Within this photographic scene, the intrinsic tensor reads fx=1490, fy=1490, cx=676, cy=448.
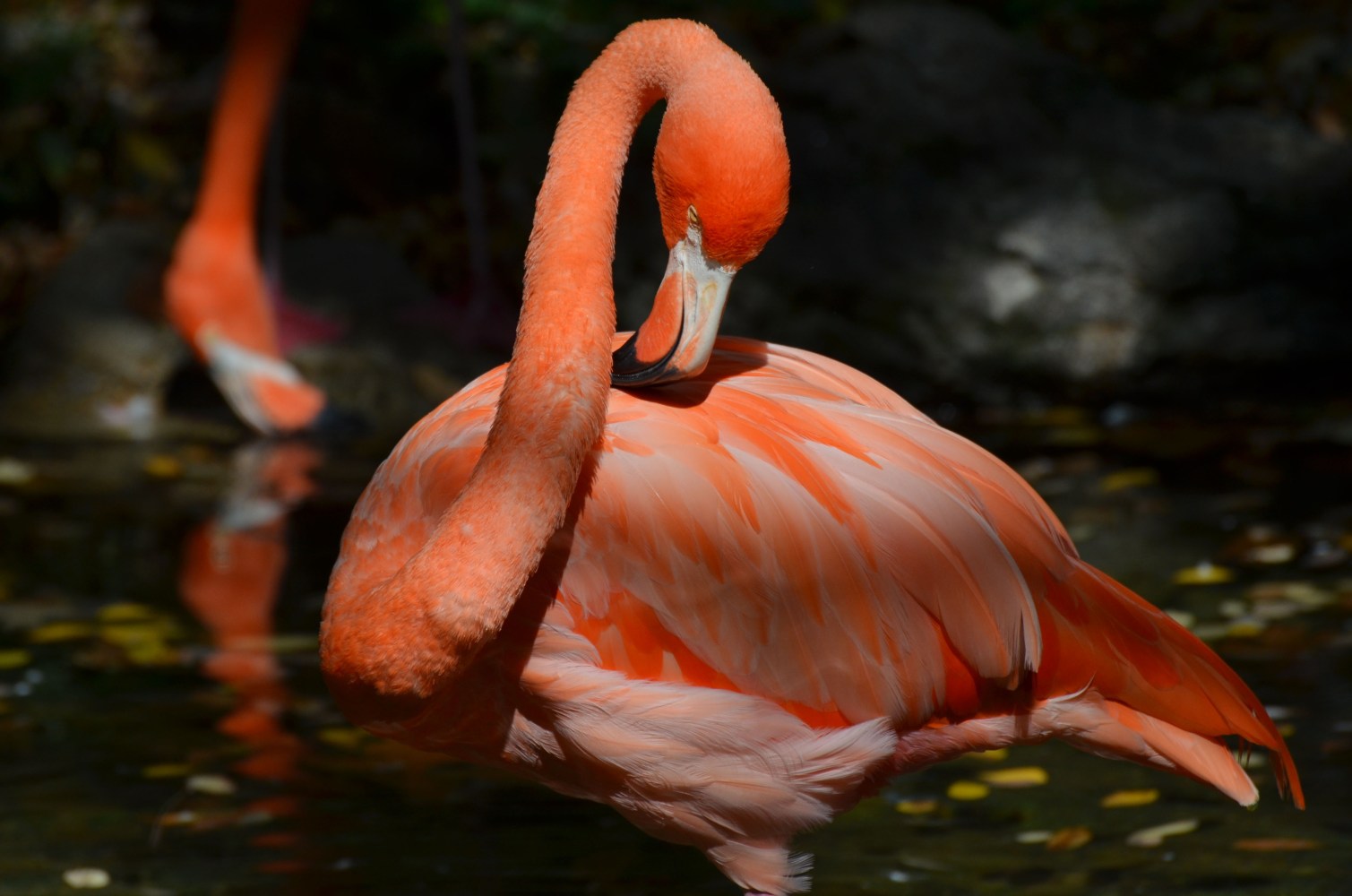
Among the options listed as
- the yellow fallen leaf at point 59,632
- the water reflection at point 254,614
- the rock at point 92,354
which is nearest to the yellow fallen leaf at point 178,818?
the water reflection at point 254,614

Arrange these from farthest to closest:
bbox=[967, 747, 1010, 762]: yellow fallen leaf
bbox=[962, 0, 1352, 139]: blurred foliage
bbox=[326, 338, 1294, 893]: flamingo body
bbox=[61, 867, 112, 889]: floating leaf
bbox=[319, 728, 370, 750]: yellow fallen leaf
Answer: bbox=[962, 0, 1352, 139]: blurred foliage
bbox=[319, 728, 370, 750]: yellow fallen leaf
bbox=[967, 747, 1010, 762]: yellow fallen leaf
bbox=[61, 867, 112, 889]: floating leaf
bbox=[326, 338, 1294, 893]: flamingo body

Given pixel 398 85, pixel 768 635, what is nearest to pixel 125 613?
pixel 768 635

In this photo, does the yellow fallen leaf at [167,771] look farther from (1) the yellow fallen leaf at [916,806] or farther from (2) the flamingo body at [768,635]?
(1) the yellow fallen leaf at [916,806]

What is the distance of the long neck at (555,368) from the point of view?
216 centimetres

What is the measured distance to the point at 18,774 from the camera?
10.9ft

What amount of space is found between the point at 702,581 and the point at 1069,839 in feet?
3.81

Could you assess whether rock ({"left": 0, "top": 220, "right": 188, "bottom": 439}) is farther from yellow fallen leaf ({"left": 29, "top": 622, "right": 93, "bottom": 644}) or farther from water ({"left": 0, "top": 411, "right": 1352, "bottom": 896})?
yellow fallen leaf ({"left": 29, "top": 622, "right": 93, "bottom": 644})

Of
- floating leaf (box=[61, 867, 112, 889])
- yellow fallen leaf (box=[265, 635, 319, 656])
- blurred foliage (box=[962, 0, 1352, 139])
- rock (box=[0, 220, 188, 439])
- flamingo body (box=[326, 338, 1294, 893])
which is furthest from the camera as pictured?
blurred foliage (box=[962, 0, 1352, 139])

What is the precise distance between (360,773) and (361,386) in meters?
2.95

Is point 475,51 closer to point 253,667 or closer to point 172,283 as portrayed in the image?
point 172,283

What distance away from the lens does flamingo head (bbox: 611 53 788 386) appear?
216 centimetres

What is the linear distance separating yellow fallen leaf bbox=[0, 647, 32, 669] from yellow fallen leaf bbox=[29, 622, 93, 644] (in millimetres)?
75

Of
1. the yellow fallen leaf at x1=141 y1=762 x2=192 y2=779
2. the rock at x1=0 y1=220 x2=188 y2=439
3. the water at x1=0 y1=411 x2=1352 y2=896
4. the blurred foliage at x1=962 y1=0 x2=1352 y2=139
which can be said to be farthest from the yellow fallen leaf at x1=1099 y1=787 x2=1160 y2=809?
the blurred foliage at x1=962 y1=0 x2=1352 y2=139

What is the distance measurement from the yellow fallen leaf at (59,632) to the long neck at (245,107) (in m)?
1.91
